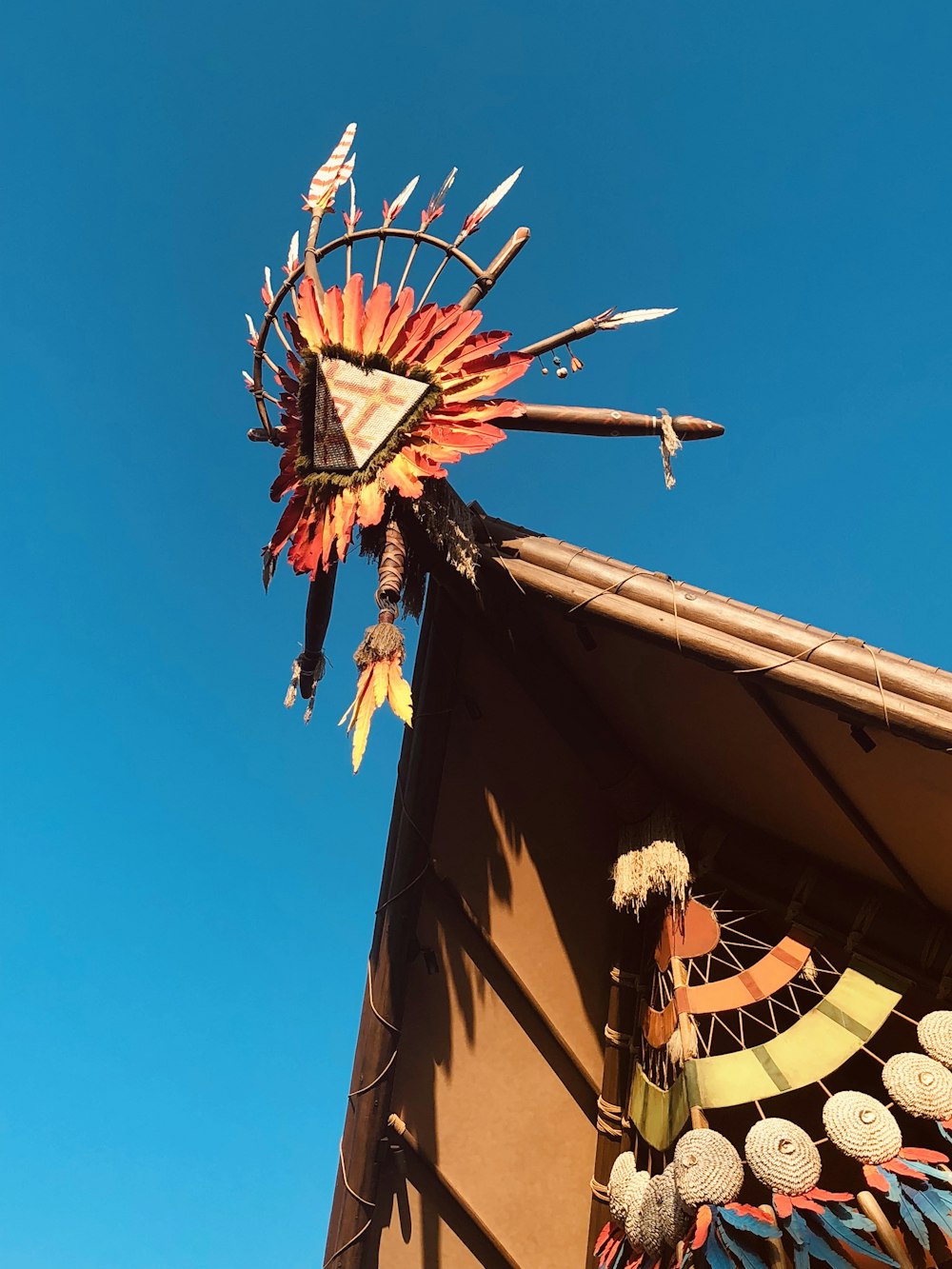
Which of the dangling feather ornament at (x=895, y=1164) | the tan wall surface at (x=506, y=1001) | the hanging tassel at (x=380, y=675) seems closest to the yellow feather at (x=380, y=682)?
the hanging tassel at (x=380, y=675)

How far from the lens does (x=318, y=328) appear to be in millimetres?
5871

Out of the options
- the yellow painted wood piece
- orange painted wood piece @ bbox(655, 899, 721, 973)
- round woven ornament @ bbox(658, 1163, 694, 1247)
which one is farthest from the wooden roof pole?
round woven ornament @ bbox(658, 1163, 694, 1247)

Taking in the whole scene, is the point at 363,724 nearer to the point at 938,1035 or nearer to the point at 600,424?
the point at 600,424

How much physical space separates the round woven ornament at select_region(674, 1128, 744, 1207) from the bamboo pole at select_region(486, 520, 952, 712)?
2.01 metres

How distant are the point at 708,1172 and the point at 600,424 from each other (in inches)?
144

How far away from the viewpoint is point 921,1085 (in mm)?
4078

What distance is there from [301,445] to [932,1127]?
15.9 ft

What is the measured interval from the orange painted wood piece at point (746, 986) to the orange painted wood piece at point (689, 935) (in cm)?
19

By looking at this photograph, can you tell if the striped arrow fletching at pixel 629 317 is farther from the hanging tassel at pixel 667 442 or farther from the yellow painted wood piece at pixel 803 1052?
the yellow painted wood piece at pixel 803 1052

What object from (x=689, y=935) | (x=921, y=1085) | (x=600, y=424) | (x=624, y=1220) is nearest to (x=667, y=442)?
(x=600, y=424)

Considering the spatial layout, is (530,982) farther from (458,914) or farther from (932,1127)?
(932,1127)

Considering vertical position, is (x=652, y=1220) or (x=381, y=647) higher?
(x=381, y=647)

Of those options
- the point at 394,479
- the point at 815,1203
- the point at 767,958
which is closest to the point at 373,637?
the point at 394,479

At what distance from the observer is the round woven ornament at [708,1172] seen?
4102 millimetres
